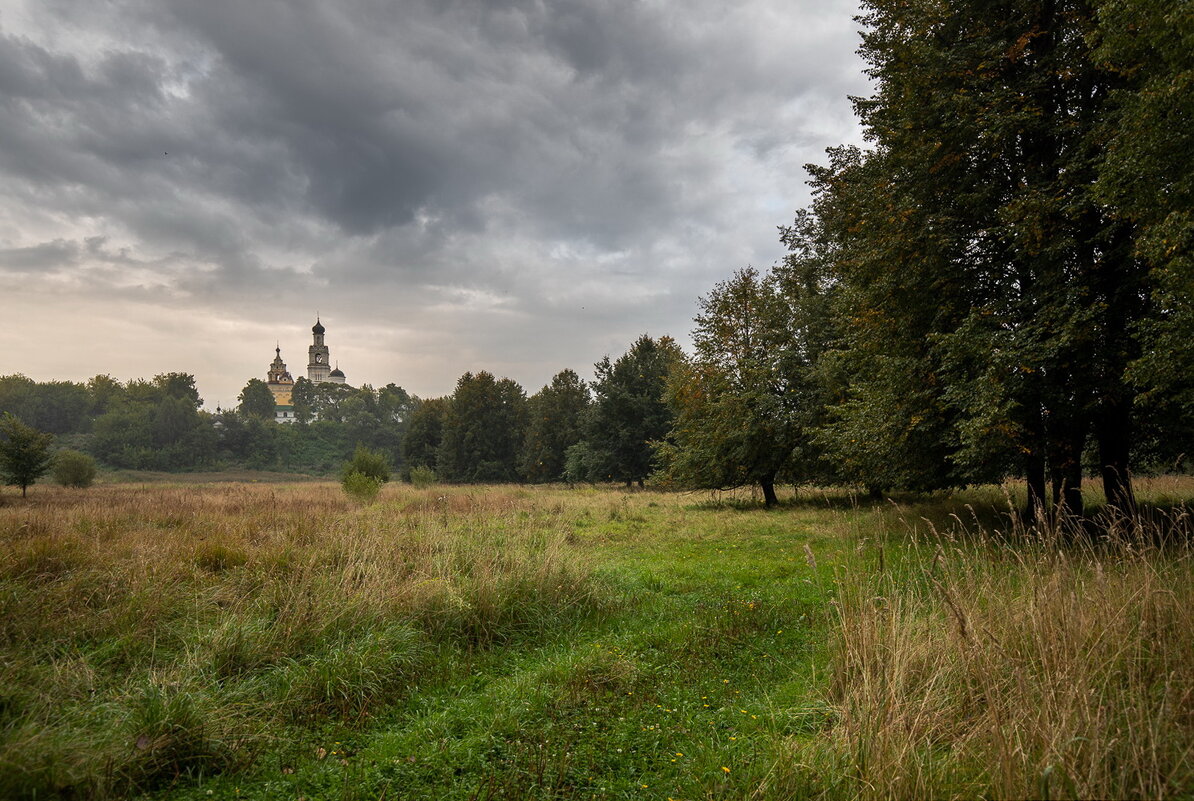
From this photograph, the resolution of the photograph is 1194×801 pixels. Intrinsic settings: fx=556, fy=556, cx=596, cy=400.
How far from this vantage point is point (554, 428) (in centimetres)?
Result: 5197

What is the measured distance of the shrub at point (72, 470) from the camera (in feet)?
96.8

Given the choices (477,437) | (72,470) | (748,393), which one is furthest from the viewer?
(477,437)

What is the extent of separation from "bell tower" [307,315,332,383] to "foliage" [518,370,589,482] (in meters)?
136

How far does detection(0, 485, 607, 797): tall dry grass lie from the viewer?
3506 millimetres

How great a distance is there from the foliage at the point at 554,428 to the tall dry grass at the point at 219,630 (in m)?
42.0

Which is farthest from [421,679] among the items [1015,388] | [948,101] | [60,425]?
[60,425]

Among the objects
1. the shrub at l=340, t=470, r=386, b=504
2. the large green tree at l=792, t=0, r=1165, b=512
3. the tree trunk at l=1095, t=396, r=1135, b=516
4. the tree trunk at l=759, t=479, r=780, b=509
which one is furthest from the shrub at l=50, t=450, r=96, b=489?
the tree trunk at l=1095, t=396, r=1135, b=516

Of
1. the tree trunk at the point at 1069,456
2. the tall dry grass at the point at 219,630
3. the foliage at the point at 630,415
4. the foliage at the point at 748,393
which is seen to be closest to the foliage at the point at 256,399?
the foliage at the point at 630,415

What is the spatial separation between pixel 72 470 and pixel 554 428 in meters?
32.8

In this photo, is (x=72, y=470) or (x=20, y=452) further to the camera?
(x=72, y=470)

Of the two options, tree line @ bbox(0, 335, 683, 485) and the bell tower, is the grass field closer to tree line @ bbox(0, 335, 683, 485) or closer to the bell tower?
tree line @ bbox(0, 335, 683, 485)

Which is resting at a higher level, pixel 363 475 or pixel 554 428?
pixel 554 428

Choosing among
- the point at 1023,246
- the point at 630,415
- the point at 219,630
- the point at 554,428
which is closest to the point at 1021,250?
the point at 1023,246

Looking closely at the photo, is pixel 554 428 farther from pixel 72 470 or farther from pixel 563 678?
pixel 563 678
